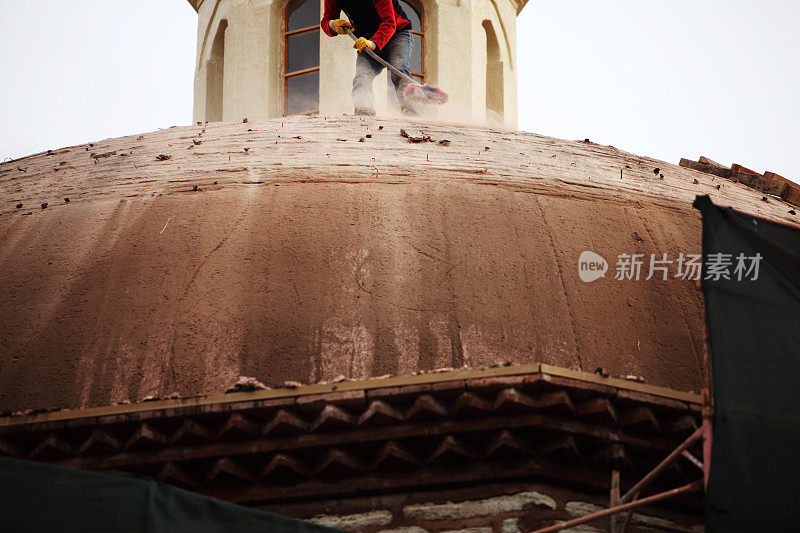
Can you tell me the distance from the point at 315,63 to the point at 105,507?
895cm

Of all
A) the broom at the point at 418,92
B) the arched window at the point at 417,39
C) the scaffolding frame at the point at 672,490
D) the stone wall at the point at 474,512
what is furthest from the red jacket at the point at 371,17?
the scaffolding frame at the point at 672,490

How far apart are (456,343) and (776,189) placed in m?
→ 4.66

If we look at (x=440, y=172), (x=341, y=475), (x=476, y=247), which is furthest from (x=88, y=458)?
(x=440, y=172)

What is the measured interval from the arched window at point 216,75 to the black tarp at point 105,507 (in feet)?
30.9

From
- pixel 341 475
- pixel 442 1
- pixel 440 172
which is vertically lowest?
pixel 341 475

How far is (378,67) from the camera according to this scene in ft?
39.7

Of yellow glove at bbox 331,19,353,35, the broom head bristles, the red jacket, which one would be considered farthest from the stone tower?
yellow glove at bbox 331,19,353,35

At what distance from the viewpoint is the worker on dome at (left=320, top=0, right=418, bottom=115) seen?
37.8 ft

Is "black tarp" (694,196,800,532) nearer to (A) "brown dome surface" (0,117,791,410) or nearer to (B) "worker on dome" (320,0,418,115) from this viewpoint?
(A) "brown dome surface" (0,117,791,410)

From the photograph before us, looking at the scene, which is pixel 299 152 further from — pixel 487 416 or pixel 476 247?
pixel 487 416

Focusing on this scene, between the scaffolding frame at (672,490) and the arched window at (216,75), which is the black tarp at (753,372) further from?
the arched window at (216,75)

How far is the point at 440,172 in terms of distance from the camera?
913cm

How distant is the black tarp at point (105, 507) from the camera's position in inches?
208

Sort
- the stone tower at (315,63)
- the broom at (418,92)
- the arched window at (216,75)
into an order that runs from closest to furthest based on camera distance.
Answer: the broom at (418,92), the stone tower at (315,63), the arched window at (216,75)
